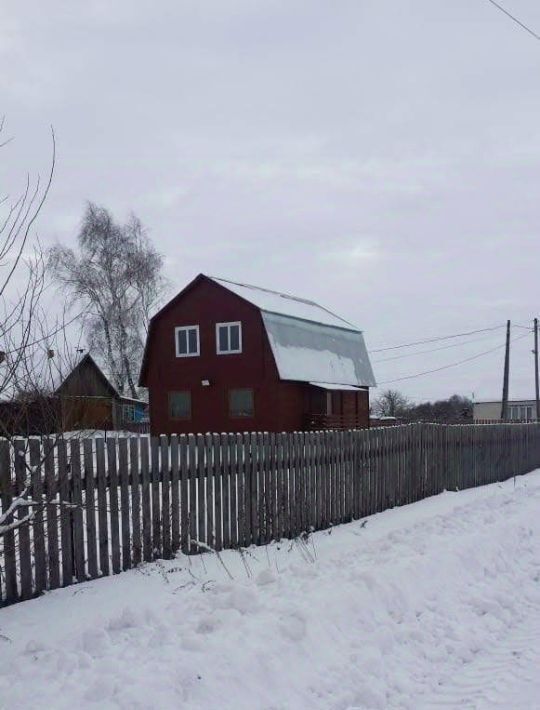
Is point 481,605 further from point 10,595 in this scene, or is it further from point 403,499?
point 403,499

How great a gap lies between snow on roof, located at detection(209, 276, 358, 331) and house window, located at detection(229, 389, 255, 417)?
367cm

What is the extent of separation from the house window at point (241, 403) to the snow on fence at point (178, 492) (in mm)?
17389

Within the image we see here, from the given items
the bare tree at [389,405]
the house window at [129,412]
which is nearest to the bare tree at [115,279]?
the house window at [129,412]

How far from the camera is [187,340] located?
3073 centimetres

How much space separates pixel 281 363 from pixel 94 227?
19927 mm

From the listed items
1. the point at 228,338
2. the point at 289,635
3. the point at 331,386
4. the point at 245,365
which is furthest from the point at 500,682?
the point at 228,338

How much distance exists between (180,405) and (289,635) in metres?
26.6

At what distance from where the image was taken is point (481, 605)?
232 inches

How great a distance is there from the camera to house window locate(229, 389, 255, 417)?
28.8m

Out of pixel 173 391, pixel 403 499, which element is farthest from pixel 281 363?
pixel 403 499

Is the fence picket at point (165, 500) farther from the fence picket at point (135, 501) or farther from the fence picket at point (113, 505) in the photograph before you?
the fence picket at point (113, 505)

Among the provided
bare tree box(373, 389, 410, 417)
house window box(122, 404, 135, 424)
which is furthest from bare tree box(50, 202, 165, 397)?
bare tree box(373, 389, 410, 417)

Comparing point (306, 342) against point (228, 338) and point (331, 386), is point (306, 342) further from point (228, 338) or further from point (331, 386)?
point (228, 338)

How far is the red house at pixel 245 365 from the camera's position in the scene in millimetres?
28188
